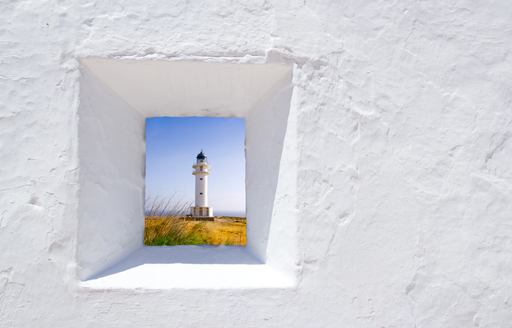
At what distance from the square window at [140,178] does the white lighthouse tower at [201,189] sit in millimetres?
16284

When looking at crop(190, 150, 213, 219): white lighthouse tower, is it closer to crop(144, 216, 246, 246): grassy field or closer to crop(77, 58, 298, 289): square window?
crop(144, 216, 246, 246): grassy field

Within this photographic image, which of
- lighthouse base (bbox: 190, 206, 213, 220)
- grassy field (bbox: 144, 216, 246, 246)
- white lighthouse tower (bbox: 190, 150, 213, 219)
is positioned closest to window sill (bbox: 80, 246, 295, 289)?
grassy field (bbox: 144, 216, 246, 246)

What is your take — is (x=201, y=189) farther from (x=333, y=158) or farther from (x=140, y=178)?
(x=333, y=158)

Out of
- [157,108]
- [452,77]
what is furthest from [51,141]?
[452,77]

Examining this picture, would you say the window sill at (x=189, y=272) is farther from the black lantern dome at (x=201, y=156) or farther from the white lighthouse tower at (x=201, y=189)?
the black lantern dome at (x=201, y=156)

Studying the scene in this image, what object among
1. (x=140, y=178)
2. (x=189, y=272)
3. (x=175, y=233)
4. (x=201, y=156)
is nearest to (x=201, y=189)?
(x=201, y=156)

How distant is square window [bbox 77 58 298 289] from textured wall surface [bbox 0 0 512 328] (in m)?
0.06

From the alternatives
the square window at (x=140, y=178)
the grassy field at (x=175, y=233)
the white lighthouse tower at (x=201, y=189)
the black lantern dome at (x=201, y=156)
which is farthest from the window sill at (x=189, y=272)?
the black lantern dome at (x=201, y=156)

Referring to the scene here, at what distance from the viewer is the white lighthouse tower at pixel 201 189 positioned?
1838cm

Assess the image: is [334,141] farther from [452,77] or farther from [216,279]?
[216,279]

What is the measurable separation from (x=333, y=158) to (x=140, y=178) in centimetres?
133

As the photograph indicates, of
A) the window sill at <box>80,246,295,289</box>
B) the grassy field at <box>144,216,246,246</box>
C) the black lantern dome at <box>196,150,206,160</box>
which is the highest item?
the black lantern dome at <box>196,150,206,160</box>

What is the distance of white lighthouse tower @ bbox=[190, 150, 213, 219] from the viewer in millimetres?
18375

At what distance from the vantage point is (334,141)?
1.68 m
